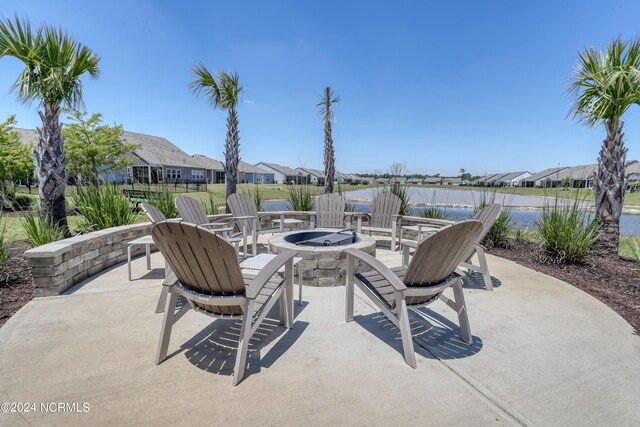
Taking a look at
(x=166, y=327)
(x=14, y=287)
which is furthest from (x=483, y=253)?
(x=14, y=287)

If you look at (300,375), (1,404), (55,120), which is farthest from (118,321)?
(55,120)

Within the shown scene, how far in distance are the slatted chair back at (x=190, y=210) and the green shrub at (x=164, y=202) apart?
1.17 m

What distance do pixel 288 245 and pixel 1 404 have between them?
2.69 m

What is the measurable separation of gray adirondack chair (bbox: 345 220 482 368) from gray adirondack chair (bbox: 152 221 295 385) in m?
0.89

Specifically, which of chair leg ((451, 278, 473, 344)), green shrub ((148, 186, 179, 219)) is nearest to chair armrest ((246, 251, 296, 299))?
chair leg ((451, 278, 473, 344))

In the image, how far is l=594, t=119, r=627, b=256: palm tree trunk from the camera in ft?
16.8

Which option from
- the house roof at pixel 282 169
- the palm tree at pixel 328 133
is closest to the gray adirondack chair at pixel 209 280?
the palm tree at pixel 328 133

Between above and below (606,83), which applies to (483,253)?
below

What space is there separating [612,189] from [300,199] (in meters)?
6.17

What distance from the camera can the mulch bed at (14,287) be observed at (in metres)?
2.90

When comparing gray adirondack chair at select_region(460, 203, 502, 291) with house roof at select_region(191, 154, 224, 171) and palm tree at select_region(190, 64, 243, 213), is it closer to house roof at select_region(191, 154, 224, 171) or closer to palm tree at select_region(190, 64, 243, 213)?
palm tree at select_region(190, 64, 243, 213)

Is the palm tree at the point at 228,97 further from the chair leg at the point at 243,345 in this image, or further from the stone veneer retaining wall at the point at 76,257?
the chair leg at the point at 243,345

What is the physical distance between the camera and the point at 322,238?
4.36 m

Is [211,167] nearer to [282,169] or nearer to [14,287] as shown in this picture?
[282,169]
